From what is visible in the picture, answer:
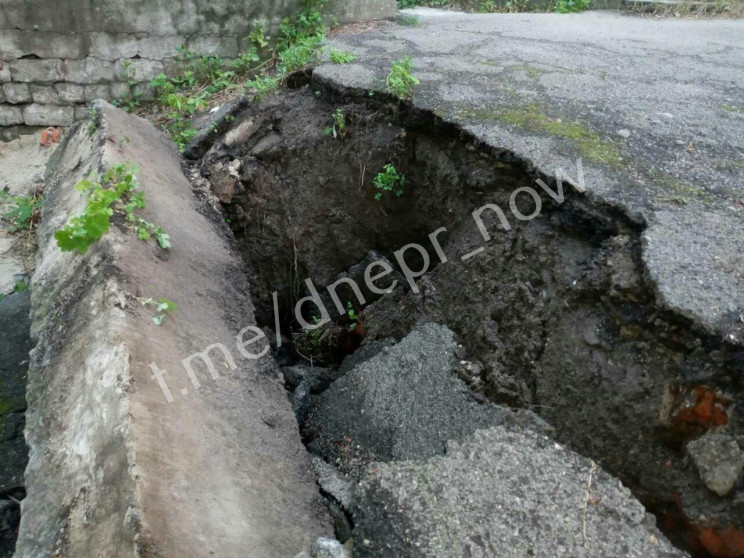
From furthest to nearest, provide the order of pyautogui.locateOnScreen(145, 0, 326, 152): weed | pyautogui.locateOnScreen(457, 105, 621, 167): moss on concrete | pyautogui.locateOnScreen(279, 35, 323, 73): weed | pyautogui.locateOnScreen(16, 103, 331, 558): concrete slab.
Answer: pyautogui.locateOnScreen(145, 0, 326, 152): weed, pyautogui.locateOnScreen(279, 35, 323, 73): weed, pyautogui.locateOnScreen(457, 105, 621, 167): moss on concrete, pyautogui.locateOnScreen(16, 103, 331, 558): concrete slab

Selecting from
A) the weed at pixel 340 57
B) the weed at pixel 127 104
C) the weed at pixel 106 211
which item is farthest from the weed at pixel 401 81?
the weed at pixel 127 104

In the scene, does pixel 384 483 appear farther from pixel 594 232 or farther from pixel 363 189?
pixel 363 189

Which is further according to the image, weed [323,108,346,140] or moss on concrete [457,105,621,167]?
weed [323,108,346,140]

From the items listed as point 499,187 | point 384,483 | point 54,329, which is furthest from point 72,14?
point 384,483

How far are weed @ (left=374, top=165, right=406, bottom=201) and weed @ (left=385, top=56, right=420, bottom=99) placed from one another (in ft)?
1.36

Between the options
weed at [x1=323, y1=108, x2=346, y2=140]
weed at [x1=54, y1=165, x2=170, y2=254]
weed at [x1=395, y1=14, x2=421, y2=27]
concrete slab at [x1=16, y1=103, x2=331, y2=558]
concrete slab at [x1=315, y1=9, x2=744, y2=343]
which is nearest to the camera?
concrete slab at [x1=16, y1=103, x2=331, y2=558]

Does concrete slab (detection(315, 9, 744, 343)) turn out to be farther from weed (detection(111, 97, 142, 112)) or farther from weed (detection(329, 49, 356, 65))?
weed (detection(111, 97, 142, 112))

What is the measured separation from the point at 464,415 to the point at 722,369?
86 centimetres

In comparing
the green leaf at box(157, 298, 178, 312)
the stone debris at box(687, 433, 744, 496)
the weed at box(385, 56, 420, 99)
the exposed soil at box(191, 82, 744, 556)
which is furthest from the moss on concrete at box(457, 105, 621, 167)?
the green leaf at box(157, 298, 178, 312)

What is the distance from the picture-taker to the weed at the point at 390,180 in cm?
345

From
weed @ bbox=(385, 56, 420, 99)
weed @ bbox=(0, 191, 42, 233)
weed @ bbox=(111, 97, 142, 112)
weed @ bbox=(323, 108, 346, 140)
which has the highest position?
weed @ bbox=(385, 56, 420, 99)

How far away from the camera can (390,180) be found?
11.4 ft

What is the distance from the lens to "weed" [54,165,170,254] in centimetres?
239

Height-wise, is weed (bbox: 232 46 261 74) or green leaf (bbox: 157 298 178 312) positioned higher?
weed (bbox: 232 46 261 74)
